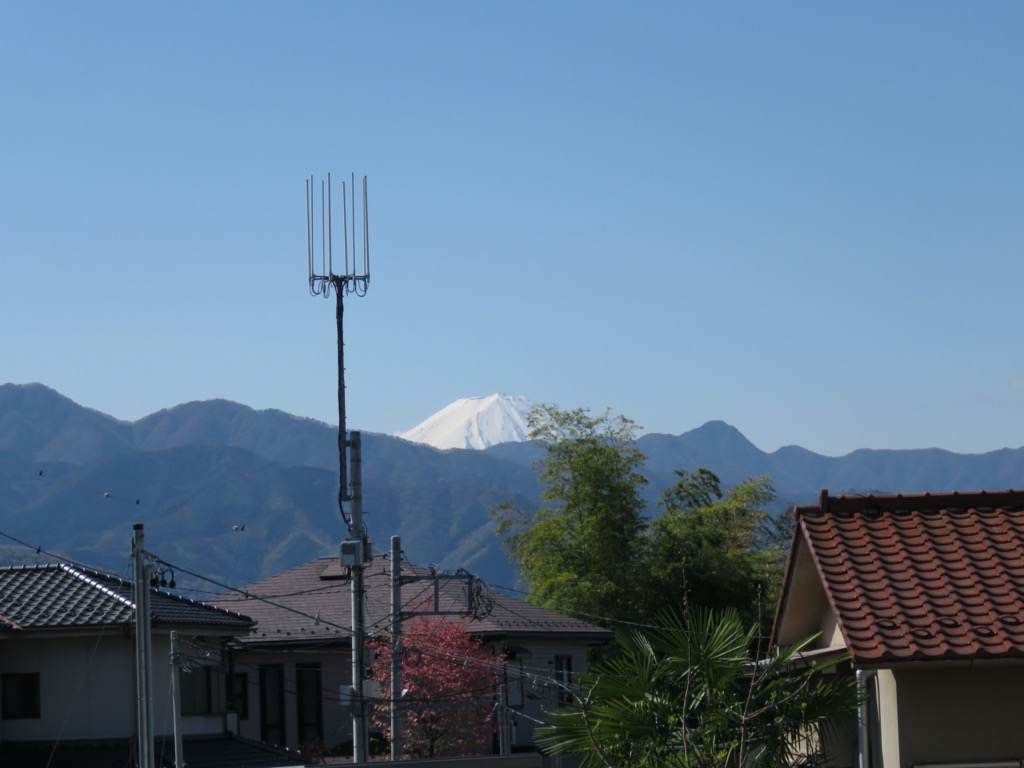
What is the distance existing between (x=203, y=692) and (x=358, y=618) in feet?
28.0

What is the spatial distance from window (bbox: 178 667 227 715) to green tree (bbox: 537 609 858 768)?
2091 cm

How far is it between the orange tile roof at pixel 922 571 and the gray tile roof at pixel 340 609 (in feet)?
78.6

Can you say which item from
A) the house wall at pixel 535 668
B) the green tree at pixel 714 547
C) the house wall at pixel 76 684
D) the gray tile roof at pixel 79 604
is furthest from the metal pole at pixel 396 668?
the green tree at pixel 714 547

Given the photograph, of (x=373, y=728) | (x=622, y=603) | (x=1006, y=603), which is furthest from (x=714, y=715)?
(x=622, y=603)

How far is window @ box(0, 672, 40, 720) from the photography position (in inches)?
1174

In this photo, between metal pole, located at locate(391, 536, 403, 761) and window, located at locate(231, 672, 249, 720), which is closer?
metal pole, located at locate(391, 536, 403, 761)

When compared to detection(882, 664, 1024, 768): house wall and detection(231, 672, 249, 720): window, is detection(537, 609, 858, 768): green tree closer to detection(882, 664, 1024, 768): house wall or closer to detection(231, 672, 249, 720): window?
detection(882, 664, 1024, 768): house wall

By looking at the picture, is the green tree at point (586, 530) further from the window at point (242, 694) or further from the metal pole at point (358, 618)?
the metal pole at point (358, 618)

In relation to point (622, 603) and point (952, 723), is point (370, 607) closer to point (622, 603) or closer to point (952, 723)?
point (622, 603)

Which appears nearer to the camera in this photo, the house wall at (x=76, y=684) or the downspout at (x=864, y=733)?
the downspout at (x=864, y=733)

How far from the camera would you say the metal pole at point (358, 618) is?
2517 cm

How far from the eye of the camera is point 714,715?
1141 cm

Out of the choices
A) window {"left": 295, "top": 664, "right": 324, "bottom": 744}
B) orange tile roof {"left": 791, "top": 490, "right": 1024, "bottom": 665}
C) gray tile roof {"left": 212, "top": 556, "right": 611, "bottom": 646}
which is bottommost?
window {"left": 295, "top": 664, "right": 324, "bottom": 744}

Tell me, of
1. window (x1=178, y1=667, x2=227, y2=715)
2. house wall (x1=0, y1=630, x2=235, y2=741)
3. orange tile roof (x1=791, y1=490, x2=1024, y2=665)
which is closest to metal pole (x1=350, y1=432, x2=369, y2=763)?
house wall (x1=0, y1=630, x2=235, y2=741)
